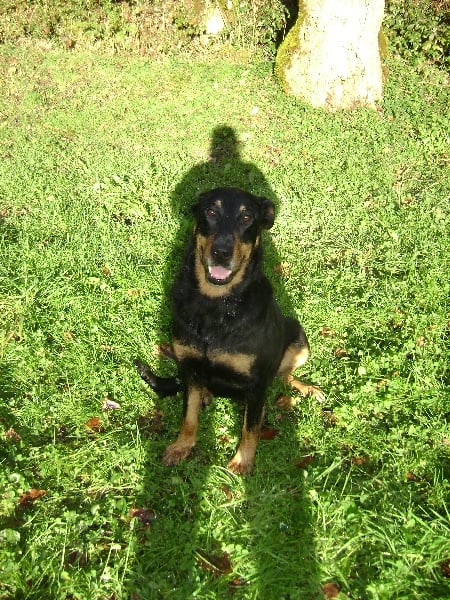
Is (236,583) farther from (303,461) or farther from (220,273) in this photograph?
(220,273)

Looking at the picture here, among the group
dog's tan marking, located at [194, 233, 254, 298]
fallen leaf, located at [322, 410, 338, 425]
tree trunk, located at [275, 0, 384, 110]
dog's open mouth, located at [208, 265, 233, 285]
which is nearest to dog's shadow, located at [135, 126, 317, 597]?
Answer: fallen leaf, located at [322, 410, 338, 425]

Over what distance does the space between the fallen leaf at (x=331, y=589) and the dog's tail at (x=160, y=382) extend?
6.01 feet

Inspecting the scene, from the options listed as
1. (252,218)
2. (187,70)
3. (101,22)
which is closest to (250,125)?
(187,70)

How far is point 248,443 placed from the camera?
3.66 meters

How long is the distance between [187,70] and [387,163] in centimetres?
400

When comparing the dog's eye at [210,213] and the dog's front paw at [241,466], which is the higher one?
the dog's eye at [210,213]

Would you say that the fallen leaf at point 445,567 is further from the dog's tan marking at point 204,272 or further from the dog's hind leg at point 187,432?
the dog's tan marking at point 204,272

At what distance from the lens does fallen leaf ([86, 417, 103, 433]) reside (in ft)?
12.9

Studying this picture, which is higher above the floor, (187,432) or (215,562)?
(187,432)

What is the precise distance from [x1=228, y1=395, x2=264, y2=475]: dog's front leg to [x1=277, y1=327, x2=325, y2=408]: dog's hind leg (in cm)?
64

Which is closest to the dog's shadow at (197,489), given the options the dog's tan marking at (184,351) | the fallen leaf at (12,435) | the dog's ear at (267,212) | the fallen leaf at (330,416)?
the fallen leaf at (330,416)

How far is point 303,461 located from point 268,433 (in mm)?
378

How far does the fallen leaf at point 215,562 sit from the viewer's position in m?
3.07

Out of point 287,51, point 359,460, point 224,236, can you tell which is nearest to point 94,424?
point 224,236
